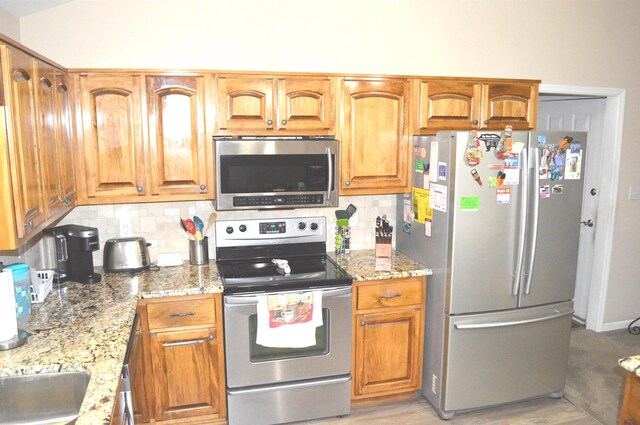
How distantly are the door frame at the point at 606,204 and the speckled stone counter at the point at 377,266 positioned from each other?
188 centimetres

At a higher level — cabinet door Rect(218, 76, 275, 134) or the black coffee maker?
cabinet door Rect(218, 76, 275, 134)

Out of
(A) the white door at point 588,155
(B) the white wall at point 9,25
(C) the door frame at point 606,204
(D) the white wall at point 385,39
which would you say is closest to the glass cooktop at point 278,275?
(D) the white wall at point 385,39

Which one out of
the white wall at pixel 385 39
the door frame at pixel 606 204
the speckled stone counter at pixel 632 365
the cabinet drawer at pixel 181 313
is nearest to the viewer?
the speckled stone counter at pixel 632 365

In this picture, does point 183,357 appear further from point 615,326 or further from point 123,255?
point 615,326

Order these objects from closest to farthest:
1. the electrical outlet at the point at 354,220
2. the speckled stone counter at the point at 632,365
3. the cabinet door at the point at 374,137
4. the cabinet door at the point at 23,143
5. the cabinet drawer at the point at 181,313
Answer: the speckled stone counter at the point at 632,365 → the cabinet door at the point at 23,143 → the cabinet drawer at the point at 181,313 → the cabinet door at the point at 374,137 → the electrical outlet at the point at 354,220

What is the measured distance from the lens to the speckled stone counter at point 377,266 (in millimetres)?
2855

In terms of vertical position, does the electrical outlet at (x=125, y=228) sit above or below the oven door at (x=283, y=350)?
above

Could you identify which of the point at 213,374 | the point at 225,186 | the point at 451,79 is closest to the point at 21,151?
the point at 225,186

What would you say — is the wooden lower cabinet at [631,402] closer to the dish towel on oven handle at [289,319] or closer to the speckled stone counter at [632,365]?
the speckled stone counter at [632,365]

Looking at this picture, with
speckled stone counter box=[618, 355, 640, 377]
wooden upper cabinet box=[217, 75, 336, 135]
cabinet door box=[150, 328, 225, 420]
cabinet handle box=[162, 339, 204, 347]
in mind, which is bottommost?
cabinet door box=[150, 328, 225, 420]

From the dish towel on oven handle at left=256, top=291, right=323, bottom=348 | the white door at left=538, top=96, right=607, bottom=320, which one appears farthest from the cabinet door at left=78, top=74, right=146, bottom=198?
the white door at left=538, top=96, right=607, bottom=320

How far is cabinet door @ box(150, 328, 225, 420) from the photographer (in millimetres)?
2609

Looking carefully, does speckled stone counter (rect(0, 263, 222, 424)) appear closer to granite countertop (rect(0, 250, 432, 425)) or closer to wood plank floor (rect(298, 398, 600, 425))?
granite countertop (rect(0, 250, 432, 425))

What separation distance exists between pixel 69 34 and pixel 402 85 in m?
1.97
